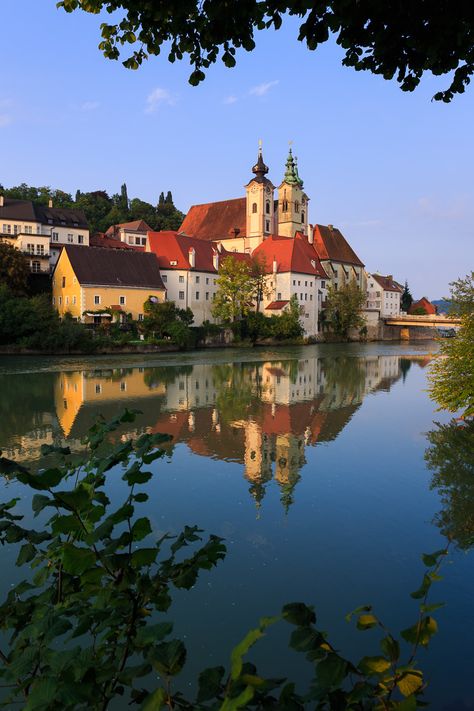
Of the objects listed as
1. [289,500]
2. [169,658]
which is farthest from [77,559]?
[289,500]

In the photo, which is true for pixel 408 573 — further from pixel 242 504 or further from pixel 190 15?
pixel 190 15

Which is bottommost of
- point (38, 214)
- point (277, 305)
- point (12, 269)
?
point (277, 305)

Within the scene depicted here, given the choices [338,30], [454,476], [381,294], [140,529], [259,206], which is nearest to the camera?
[140,529]

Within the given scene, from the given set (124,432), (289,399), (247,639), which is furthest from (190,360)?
(247,639)

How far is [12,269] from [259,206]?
41998 mm

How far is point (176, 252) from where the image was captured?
6259 cm

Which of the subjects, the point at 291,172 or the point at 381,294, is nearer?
the point at 291,172

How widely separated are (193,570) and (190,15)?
452 centimetres

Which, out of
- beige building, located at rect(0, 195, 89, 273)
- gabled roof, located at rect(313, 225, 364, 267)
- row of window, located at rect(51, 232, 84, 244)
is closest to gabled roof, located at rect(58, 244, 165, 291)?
beige building, located at rect(0, 195, 89, 273)

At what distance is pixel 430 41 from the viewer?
426cm

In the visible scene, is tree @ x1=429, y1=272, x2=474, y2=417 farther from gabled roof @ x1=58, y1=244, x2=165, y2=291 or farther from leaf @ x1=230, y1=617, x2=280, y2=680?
gabled roof @ x1=58, y1=244, x2=165, y2=291

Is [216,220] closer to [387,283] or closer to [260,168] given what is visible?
[260,168]

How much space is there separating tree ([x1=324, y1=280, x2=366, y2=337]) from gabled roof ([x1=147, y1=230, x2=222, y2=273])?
1918 cm

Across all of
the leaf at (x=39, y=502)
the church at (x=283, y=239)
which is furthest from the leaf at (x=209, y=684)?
the church at (x=283, y=239)
